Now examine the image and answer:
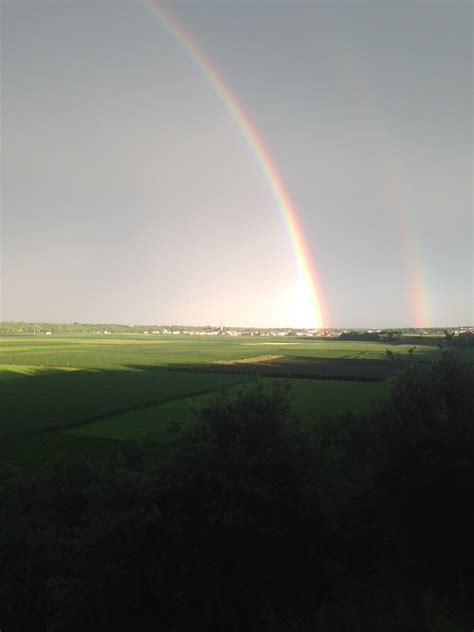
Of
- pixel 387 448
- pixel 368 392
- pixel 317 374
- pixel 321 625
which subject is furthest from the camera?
pixel 317 374

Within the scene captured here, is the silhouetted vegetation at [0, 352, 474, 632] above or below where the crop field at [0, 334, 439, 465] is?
above

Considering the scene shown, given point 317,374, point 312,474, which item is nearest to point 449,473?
point 312,474

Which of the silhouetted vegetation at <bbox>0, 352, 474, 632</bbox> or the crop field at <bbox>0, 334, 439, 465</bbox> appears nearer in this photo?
the silhouetted vegetation at <bbox>0, 352, 474, 632</bbox>

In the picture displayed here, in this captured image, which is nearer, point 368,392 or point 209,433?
point 209,433

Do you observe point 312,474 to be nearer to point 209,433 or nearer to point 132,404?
point 209,433

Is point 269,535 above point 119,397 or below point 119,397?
above

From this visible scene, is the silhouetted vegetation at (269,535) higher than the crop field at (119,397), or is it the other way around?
the silhouetted vegetation at (269,535)

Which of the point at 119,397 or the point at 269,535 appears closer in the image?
the point at 269,535

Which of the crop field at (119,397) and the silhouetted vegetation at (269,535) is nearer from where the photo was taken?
the silhouetted vegetation at (269,535)
